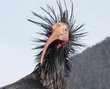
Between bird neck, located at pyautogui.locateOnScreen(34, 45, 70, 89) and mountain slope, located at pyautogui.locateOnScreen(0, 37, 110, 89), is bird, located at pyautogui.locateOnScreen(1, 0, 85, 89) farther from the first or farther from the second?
mountain slope, located at pyautogui.locateOnScreen(0, 37, 110, 89)

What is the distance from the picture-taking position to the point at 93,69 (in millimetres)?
130375

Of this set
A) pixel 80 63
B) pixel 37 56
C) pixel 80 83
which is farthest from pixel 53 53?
pixel 80 63

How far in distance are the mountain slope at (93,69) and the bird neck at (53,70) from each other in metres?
100

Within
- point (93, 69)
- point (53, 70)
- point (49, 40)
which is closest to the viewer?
point (49, 40)

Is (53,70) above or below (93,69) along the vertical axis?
above

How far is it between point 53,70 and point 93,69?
11600 centimetres

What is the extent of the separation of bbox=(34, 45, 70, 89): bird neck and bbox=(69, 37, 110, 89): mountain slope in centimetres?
10043

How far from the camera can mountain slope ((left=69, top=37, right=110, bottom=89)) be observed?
120 m

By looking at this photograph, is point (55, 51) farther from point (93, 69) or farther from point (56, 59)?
point (93, 69)

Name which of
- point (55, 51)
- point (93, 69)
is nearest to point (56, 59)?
point (55, 51)

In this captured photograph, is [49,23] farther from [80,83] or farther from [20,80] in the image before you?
[80,83]

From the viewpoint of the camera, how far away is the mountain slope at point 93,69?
120438 mm

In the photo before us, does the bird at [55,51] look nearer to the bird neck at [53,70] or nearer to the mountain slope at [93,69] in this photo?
the bird neck at [53,70]

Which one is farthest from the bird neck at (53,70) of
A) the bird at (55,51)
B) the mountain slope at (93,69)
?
the mountain slope at (93,69)
